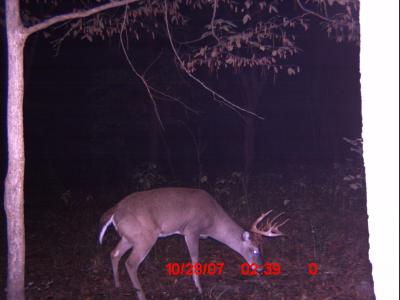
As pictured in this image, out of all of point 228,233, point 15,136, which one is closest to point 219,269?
point 228,233

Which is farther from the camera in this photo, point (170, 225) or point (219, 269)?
point (219, 269)

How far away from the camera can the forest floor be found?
659cm

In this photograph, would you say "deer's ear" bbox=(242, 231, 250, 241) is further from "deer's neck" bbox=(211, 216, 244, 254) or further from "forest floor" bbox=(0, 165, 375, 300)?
"forest floor" bbox=(0, 165, 375, 300)

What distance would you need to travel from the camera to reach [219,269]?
7.62 metres

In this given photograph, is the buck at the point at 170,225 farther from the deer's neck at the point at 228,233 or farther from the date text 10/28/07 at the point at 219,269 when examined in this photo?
the date text 10/28/07 at the point at 219,269

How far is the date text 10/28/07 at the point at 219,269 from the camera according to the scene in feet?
23.9

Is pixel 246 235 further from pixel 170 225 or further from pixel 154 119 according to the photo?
pixel 154 119

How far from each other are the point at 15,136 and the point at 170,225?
290 cm

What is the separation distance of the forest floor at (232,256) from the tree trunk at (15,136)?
6.09 feet

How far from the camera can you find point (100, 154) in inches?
805

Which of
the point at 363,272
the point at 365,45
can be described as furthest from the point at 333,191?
the point at 365,45

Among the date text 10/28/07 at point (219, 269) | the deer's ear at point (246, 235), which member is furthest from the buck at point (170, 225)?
the date text 10/28/07 at point (219, 269)

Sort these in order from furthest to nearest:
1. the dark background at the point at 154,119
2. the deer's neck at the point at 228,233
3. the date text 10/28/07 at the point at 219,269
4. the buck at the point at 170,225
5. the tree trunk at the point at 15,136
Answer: the dark background at the point at 154,119, the deer's neck at the point at 228,233, the date text 10/28/07 at the point at 219,269, the buck at the point at 170,225, the tree trunk at the point at 15,136

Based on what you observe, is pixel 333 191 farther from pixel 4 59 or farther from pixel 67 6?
pixel 4 59
